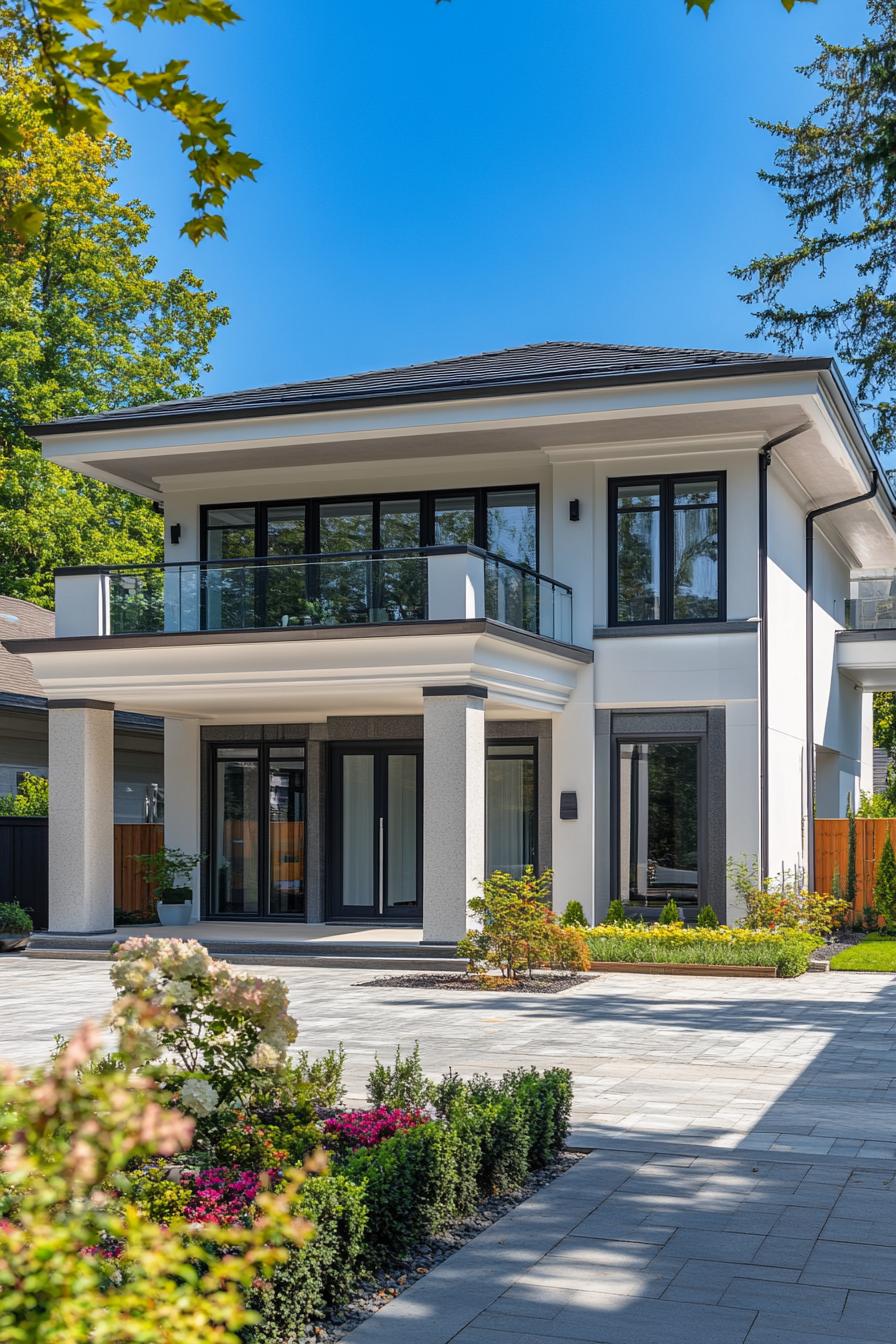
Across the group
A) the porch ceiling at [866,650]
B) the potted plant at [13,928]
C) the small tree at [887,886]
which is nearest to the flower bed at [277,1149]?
the potted plant at [13,928]

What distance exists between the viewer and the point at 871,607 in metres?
28.0

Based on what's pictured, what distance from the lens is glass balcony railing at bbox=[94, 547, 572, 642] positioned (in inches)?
733

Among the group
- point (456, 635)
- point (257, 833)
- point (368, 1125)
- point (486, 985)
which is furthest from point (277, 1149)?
point (257, 833)

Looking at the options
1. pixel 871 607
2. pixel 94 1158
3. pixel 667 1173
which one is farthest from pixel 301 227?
pixel 94 1158

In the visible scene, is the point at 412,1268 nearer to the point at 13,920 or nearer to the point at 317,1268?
the point at 317,1268

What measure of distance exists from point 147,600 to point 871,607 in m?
14.4

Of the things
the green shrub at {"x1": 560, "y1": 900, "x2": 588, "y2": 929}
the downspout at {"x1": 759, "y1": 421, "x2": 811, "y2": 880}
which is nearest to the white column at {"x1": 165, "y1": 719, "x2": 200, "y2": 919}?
the green shrub at {"x1": 560, "y1": 900, "x2": 588, "y2": 929}

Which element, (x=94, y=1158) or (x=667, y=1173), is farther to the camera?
(x=667, y=1173)

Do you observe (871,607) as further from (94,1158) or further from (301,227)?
(94,1158)

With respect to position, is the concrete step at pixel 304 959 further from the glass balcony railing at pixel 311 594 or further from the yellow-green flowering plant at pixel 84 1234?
the yellow-green flowering plant at pixel 84 1234

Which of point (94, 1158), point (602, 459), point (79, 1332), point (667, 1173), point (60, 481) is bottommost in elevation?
point (667, 1173)

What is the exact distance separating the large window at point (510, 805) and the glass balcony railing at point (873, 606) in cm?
977

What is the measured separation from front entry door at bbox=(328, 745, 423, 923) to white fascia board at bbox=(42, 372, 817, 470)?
465 centimetres

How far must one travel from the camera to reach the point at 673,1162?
7656 mm
